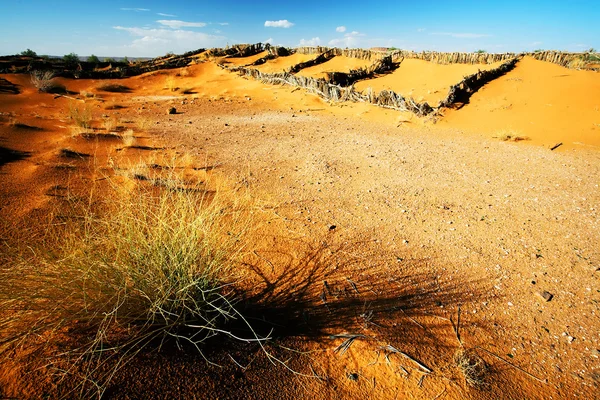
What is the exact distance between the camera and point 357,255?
3.22 m

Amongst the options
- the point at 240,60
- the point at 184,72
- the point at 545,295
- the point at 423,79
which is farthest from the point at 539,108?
the point at 240,60

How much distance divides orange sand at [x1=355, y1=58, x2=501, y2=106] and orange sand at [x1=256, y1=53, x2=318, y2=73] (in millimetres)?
7533

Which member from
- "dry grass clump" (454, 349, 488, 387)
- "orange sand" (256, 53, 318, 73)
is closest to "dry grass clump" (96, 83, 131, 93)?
"orange sand" (256, 53, 318, 73)

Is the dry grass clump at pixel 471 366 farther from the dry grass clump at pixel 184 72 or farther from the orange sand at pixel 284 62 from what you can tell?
the dry grass clump at pixel 184 72

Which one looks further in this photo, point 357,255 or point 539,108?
point 539,108

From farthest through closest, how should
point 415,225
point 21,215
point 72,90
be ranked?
point 72,90 < point 415,225 < point 21,215

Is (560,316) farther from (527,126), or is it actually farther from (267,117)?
(267,117)

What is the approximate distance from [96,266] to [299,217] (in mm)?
2402

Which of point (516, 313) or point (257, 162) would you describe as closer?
point (516, 313)

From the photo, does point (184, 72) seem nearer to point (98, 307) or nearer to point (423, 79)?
point (423, 79)

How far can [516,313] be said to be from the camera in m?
2.54

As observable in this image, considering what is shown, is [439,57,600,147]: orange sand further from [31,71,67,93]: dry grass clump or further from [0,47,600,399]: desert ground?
[31,71,67,93]: dry grass clump

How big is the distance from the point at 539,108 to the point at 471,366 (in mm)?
11392

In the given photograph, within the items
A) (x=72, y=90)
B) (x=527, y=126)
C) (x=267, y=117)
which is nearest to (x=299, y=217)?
(x=267, y=117)
